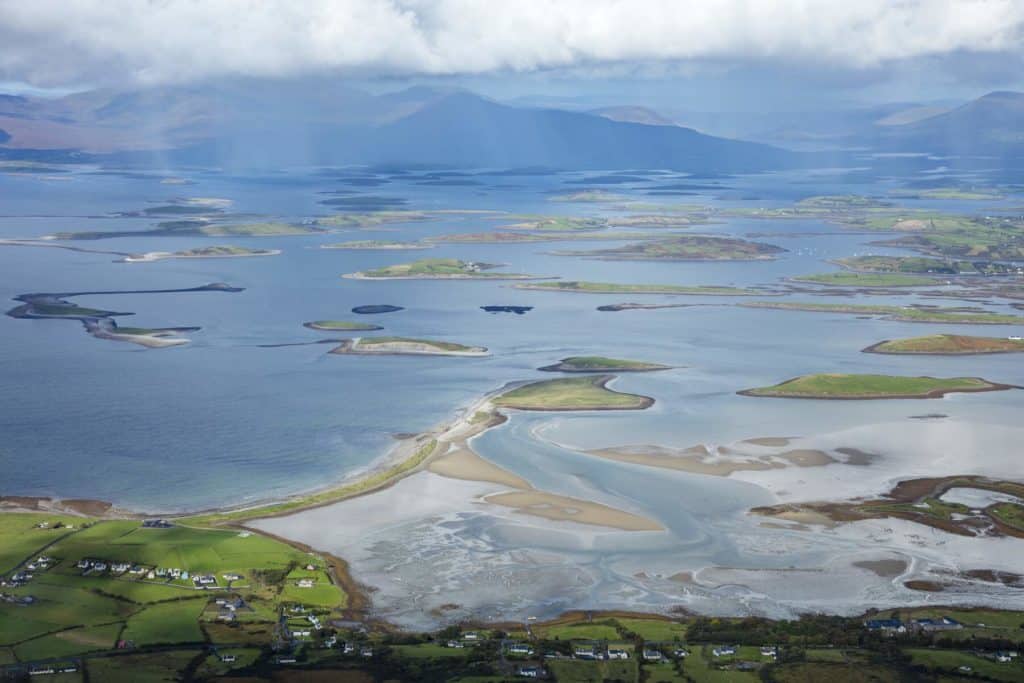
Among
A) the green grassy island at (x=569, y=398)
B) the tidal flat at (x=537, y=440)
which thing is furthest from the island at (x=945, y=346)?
the green grassy island at (x=569, y=398)

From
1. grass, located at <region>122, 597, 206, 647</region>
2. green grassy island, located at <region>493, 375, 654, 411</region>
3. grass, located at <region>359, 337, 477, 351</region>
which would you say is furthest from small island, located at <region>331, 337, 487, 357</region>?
grass, located at <region>122, 597, 206, 647</region>

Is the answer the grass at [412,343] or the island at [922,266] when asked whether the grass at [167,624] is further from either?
the island at [922,266]

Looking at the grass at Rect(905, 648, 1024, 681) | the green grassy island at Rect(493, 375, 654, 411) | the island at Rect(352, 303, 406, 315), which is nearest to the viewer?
the grass at Rect(905, 648, 1024, 681)

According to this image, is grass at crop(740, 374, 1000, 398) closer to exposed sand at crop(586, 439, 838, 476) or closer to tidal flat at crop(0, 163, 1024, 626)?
tidal flat at crop(0, 163, 1024, 626)

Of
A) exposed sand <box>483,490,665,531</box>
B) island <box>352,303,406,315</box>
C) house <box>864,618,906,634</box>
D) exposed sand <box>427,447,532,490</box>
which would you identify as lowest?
house <box>864,618,906,634</box>

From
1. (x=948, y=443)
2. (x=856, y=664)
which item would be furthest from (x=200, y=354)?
(x=856, y=664)

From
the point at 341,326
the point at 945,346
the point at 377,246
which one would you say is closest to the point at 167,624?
the point at 341,326

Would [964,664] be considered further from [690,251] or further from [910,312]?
[690,251]
